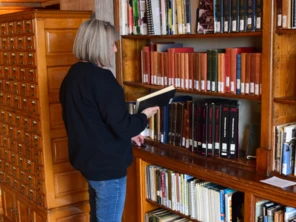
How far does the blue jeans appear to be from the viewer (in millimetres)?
2150

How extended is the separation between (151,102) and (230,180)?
0.55 m

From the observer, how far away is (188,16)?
248 cm

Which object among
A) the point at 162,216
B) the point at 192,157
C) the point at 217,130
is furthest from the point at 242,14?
the point at 162,216

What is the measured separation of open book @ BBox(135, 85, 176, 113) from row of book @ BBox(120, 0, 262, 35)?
40 centimetres

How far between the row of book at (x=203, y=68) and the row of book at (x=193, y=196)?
503 millimetres

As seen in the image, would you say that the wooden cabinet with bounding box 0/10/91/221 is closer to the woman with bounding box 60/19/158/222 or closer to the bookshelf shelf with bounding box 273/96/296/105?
the woman with bounding box 60/19/158/222

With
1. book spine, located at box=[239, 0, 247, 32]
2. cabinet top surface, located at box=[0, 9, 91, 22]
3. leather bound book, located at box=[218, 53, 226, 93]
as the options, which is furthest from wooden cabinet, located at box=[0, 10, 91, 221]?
book spine, located at box=[239, 0, 247, 32]

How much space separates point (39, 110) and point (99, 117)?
Result: 1.01 meters

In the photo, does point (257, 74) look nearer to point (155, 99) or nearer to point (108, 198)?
point (155, 99)

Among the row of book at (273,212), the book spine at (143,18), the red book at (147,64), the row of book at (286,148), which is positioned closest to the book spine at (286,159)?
the row of book at (286,148)

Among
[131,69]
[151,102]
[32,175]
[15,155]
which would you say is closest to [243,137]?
[151,102]

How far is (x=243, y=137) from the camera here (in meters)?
2.50

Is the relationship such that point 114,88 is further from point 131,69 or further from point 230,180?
point 131,69

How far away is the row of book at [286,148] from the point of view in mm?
2061
